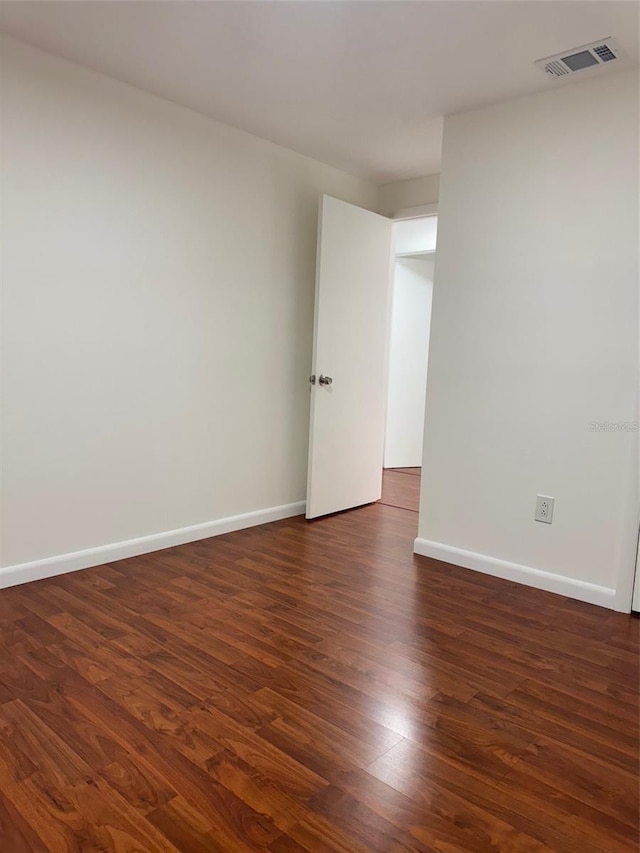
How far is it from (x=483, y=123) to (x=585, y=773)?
2.81 m

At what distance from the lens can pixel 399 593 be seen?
2.77m

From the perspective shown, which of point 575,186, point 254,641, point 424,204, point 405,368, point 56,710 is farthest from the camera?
point 405,368

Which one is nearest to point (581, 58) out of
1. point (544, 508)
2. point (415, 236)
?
point (544, 508)

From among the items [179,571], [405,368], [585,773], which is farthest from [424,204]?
[585,773]

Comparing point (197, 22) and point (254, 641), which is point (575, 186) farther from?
point (254, 641)

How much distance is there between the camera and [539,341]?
2.85 meters

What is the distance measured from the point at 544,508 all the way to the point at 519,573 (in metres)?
0.36

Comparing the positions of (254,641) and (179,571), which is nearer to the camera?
(254,641)

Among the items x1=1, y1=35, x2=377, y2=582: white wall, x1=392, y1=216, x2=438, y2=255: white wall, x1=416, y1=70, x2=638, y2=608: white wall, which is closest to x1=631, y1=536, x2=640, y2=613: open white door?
x1=416, y1=70, x2=638, y2=608: white wall

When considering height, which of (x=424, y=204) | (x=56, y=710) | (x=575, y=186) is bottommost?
(x=56, y=710)

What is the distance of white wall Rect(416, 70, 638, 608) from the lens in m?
2.61

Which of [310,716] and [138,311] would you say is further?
[138,311]

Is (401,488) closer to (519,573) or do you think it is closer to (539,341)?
(519,573)

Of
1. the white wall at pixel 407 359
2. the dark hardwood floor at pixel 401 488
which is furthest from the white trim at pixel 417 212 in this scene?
the dark hardwood floor at pixel 401 488
